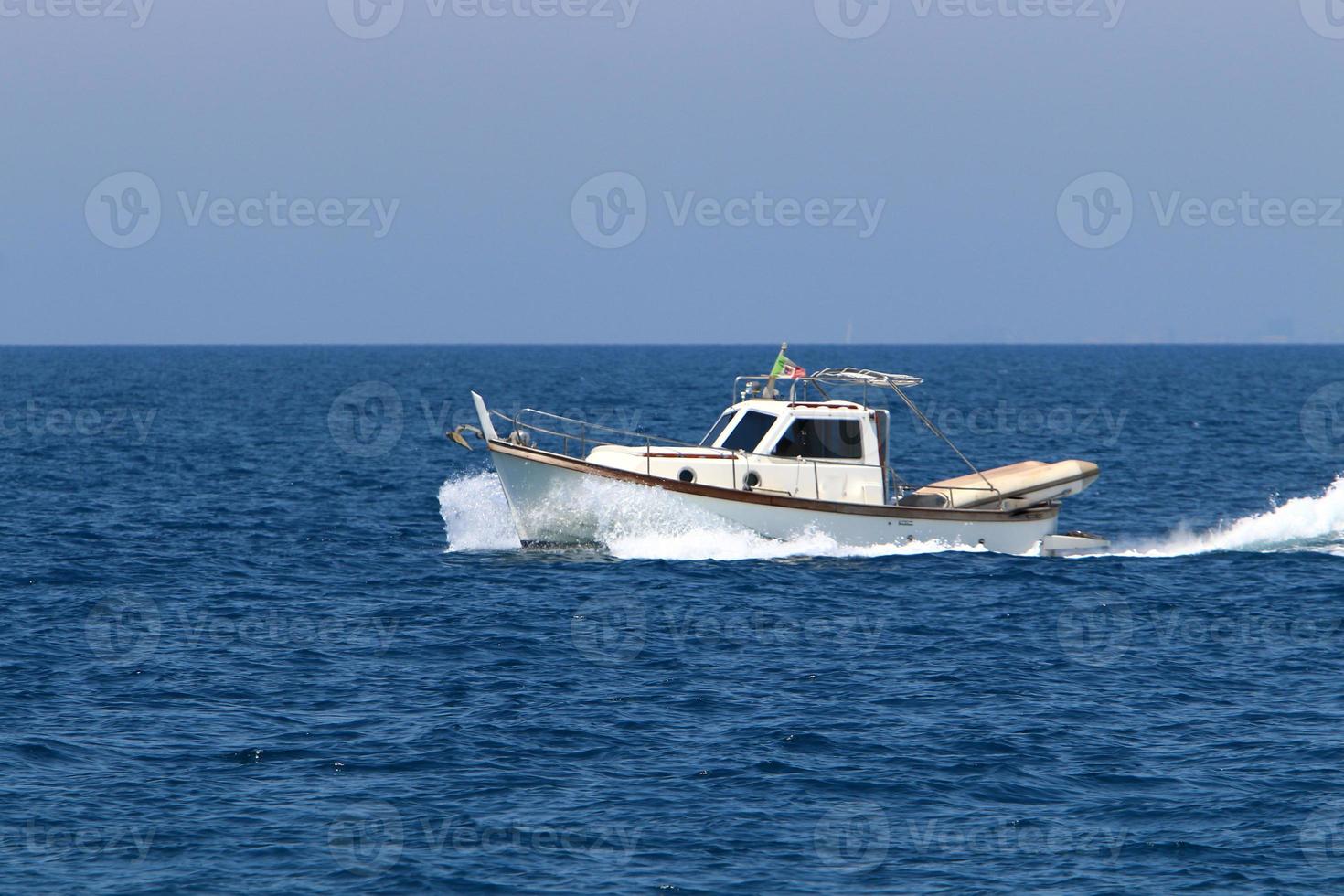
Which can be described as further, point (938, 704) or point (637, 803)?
point (938, 704)

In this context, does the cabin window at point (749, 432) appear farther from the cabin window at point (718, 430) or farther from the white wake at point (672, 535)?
the white wake at point (672, 535)

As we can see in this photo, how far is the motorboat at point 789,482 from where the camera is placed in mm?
26906

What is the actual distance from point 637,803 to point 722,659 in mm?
6013

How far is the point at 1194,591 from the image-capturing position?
26.6 metres

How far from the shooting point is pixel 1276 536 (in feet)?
105

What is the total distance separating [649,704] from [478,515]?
489 inches

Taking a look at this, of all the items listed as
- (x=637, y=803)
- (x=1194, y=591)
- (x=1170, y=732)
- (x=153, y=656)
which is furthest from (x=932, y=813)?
(x=1194, y=591)

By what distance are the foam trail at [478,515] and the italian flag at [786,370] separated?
606cm

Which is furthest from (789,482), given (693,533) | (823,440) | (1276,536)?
(1276,536)

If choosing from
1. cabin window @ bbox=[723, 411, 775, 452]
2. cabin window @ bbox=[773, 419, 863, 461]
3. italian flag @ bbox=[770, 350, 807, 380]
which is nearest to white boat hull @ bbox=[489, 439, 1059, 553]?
cabin window @ bbox=[773, 419, 863, 461]

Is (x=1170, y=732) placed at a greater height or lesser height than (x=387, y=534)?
lesser

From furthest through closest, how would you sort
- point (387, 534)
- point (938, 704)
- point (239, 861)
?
1. point (387, 534)
2. point (938, 704)
3. point (239, 861)

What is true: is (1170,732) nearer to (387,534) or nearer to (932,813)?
(932,813)

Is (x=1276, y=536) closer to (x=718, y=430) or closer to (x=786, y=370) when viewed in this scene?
(x=786, y=370)
